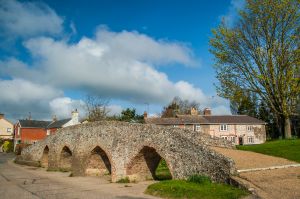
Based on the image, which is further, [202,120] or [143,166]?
[202,120]

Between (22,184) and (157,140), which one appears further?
(22,184)

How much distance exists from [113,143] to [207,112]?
32.1 metres

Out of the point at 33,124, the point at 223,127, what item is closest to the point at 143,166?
the point at 223,127

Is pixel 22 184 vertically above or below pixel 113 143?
below

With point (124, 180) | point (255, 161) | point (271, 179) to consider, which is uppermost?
point (255, 161)

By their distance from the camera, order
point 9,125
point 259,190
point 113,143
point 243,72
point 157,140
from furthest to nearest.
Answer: point 9,125 < point 243,72 < point 113,143 < point 157,140 < point 259,190

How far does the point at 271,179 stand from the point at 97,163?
13.8 metres

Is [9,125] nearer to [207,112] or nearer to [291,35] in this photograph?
[207,112]

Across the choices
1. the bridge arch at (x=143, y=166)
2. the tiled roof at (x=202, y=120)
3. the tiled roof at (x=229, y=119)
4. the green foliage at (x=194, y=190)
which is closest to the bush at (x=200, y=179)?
the green foliage at (x=194, y=190)

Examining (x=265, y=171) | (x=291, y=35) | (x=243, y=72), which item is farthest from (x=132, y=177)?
(x=291, y=35)

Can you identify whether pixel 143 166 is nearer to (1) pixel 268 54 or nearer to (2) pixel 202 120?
(1) pixel 268 54

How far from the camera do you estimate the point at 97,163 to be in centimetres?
2273

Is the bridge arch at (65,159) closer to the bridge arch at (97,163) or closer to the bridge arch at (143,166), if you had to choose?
the bridge arch at (97,163)

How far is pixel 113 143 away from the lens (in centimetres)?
1991
